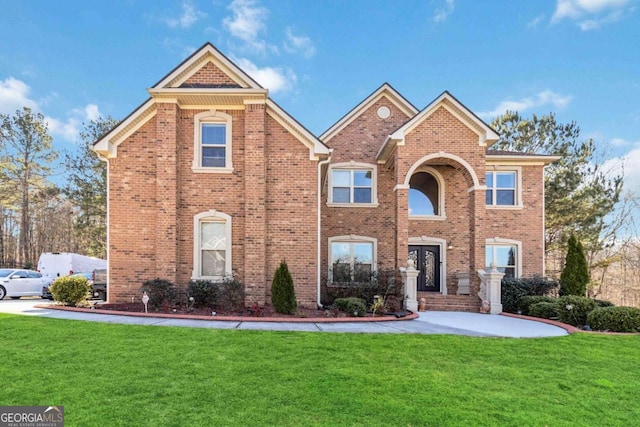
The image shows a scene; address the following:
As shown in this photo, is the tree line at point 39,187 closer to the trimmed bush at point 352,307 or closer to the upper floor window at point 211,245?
the upper floor window at point 211,245

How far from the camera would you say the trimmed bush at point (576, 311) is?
9672mm

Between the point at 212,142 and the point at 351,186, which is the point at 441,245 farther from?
the point at 212,142

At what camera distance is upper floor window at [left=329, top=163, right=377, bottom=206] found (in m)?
14.9

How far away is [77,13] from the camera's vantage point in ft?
49.5

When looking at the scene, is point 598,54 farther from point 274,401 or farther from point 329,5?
point 274,401

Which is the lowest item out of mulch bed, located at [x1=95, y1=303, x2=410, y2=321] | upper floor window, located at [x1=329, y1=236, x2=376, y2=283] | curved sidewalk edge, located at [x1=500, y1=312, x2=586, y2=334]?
curved sidewalk edge, located at [x1=500, y1=312, x2=586, y2=334]

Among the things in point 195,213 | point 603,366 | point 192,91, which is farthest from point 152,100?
point 603,366

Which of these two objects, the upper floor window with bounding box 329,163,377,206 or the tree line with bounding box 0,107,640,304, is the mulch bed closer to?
the upper floor window with bounding box 329,163,377,206

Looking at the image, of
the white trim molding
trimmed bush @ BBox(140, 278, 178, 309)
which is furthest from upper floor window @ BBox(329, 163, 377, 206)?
trimmed bush @ BBox(140, 278, 178, 309)

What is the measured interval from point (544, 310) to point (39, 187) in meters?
34.7

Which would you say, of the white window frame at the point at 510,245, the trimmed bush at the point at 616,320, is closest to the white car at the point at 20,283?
the white window frame at the point at 510,245

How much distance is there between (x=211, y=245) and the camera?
37.1 feet

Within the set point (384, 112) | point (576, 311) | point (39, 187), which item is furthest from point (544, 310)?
point (39, 187)

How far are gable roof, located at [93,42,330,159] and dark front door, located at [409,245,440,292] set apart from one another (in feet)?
21.0
